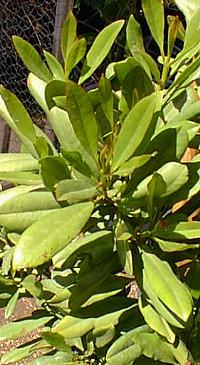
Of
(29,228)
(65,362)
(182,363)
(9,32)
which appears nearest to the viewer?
(29,228)

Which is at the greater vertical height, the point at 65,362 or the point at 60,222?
the point at 60,222

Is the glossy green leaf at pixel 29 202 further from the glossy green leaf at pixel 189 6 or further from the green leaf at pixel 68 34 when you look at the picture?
the glossy green leaf at pixel 189 6

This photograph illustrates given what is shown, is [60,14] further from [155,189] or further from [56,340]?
[155,189]

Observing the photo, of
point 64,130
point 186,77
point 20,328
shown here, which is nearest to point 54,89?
point 64,130

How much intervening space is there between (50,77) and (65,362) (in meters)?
0.38

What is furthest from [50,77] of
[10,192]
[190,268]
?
[190,268]

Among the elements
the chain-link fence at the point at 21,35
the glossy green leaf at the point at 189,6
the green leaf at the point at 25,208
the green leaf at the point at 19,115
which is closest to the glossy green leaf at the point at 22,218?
the green leaf at the point at 25,208

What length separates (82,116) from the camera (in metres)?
0.69

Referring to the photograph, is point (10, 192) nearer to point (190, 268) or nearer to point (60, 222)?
point (60, 222)

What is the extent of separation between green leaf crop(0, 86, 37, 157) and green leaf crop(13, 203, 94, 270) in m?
0.13

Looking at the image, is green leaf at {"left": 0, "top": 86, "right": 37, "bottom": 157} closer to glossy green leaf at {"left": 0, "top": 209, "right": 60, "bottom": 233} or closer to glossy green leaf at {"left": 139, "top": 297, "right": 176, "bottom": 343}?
glossy green leaf at {"left": 0, "top": 209, "right": 60, "bottom": 233}

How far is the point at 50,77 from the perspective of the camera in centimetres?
83

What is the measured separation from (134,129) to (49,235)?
0.14 metres

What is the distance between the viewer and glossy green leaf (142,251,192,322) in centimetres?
67
